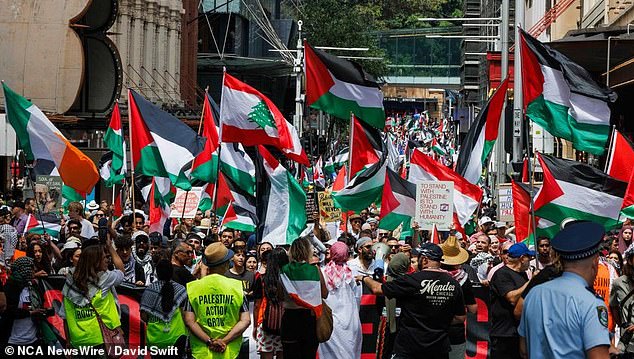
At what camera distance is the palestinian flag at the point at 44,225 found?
1720 cm

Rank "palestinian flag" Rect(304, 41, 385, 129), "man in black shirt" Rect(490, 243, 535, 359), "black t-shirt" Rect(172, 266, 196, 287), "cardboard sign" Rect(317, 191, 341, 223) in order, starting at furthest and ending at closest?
"cardboard sign" Rect(317, 191, 341, 223) → "palestinian flag" Rect(304, 41, 385, 129) → "black t-shirt" Rect(172, 266, 196, 287) → "man in black shirt" Rect(490, 243, 535, 359)

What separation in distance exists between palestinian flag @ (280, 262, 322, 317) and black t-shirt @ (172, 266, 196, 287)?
97 cm

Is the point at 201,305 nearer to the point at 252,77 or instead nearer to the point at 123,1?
the point at 123,1

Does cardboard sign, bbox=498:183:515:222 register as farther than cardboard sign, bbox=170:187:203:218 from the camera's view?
No

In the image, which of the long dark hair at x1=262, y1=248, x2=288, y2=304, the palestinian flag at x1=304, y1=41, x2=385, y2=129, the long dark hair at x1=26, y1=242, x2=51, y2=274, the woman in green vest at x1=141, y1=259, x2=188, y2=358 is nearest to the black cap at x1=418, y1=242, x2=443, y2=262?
the long dark hair at x1=262, y1=248, x2=288, y2=304

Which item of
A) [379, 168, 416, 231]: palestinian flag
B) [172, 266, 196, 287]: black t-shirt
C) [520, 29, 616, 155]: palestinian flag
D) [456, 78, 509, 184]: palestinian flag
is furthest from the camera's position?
[456, 78, 509, 184]: palestinian flag

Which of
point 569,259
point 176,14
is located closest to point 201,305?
point 569,259

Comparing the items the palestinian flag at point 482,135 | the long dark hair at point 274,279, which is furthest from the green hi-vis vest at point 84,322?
the palestinian flag at point 482,135

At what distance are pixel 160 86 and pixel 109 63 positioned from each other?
4.32 meters

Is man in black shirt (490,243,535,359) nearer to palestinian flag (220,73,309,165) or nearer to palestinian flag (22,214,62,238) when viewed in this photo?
palestinian flag (220,73,309,165)

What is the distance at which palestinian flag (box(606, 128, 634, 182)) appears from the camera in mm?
17516

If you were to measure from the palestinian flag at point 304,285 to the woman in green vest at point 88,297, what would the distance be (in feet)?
4.61

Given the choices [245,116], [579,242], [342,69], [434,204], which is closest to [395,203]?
[434,204]

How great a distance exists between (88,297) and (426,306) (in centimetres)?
253
